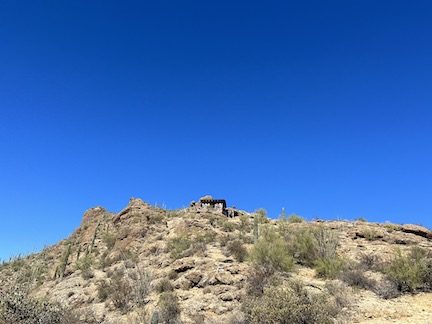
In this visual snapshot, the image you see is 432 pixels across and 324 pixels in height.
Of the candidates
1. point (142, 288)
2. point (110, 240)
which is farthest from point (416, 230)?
point (110, 240)

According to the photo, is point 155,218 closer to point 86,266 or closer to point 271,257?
point 86,266

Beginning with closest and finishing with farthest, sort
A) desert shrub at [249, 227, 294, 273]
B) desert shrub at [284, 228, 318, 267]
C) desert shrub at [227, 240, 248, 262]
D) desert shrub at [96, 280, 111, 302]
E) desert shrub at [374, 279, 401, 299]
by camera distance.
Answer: desert shrub at [374, 279, 401, 299]
desert shrub at [249, 227, 294, 273]
desert shrub at [284, 228, 318, 267]
desert shrub at [96, 280, 111, 302]
desert shrub at [227, 240, 248, 262]

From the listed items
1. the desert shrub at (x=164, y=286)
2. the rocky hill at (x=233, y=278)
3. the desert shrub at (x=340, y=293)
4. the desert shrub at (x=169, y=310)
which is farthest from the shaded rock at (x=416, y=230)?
the desert shrub at (x=169, y=310)

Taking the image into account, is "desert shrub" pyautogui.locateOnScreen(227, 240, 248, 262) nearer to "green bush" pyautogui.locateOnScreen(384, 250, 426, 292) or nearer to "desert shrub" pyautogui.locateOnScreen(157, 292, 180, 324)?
"desert shrub" pyautogui.locateOnScreen(157, 292, 180, 324)

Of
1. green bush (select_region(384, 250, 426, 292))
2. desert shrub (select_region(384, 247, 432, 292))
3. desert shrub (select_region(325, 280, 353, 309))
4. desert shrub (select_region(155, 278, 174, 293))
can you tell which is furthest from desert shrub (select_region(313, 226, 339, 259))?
desert shrub (select_region(155, 278, 174, 293))

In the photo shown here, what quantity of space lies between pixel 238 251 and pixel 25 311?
10.2 meters

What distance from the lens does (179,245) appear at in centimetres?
2094

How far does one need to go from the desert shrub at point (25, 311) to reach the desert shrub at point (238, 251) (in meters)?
8.46

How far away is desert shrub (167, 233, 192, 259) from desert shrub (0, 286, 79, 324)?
7.86m

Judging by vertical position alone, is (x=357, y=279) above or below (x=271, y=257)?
below

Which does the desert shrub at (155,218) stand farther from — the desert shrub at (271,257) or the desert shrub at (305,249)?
the desert shrub at (305,249)

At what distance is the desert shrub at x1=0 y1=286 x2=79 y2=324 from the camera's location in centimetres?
1105

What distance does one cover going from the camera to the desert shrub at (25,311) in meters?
11.1

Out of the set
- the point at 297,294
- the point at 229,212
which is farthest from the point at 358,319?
the point at 229,212
